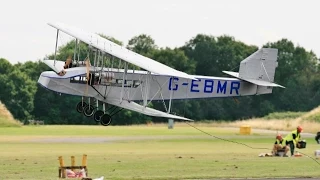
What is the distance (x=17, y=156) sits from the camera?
211 ft

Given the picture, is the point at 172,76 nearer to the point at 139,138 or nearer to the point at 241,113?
the point at 139,138

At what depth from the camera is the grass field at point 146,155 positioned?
51.9 meters

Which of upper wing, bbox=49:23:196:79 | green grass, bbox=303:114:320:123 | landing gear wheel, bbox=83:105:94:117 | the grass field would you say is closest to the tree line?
green grass, bbox=303:114:320:123

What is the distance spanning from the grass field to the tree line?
31912 millimetres

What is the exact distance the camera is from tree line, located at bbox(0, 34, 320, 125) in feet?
450

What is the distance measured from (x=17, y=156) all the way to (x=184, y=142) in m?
21.7

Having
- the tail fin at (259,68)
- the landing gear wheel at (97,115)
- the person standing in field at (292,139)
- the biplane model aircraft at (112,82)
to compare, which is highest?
the tail fin at (259,68)

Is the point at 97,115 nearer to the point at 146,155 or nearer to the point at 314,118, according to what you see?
the point at 146,155

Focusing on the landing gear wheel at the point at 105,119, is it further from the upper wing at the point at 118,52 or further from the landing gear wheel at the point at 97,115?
the upper wing at the point at 118,52

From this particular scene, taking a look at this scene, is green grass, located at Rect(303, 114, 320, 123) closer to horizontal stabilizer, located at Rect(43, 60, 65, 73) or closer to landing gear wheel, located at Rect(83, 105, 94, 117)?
horizontal stabilizer, located at Rect(43, 60, 65, 73)

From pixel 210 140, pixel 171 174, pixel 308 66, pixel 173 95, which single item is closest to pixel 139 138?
pixel 210 140

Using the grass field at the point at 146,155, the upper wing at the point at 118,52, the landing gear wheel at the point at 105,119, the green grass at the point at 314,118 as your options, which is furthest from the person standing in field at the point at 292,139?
the green grass at the point at 314,118

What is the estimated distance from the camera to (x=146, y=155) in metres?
66.1

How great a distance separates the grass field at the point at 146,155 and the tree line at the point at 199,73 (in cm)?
3191
